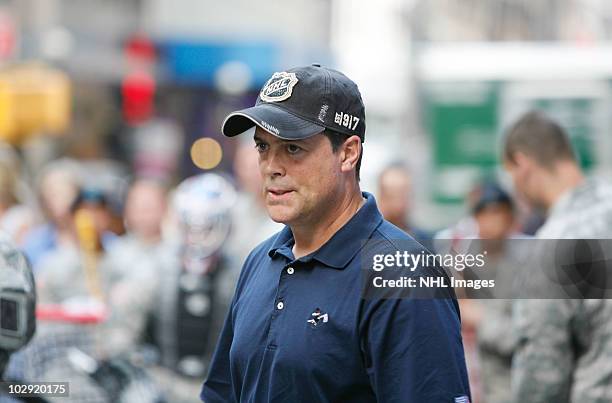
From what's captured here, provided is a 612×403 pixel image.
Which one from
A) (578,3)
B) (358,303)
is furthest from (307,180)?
(578,3)

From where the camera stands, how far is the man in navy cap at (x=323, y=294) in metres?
3.52

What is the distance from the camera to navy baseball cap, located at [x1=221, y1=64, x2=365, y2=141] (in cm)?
373

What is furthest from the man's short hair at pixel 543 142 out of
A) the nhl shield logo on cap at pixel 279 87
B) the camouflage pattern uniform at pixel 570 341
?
the nhl shield logo on cap at pixel 279 87

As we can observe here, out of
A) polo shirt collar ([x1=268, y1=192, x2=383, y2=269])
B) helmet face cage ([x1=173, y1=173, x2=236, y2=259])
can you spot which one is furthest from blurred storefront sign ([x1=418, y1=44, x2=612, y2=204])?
polo shirt collar ([x1=268, y1=192, x2=383, y2=269])

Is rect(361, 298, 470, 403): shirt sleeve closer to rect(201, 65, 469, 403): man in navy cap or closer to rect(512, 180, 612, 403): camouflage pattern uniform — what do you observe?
rect(201, 65, 469, 403): man in navy cap

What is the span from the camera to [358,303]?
11.8 ft

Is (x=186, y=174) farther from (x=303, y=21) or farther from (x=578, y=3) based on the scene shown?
(x=578, y=3)

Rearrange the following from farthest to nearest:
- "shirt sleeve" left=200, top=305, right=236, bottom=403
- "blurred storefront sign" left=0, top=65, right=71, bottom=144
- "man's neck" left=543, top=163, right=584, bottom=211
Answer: "blurred storefront sign" left=0, top=65, right=71, bottom=144, "man's neck" left=543, top=163, right=584, bottom=211, "shirt sleeve" left=200, top=305, right=236, bottom=403

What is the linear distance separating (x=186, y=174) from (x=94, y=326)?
66.9 ft

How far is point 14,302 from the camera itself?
423cm

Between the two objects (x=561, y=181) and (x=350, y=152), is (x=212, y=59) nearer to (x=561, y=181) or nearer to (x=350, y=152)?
(x=561, y=181)

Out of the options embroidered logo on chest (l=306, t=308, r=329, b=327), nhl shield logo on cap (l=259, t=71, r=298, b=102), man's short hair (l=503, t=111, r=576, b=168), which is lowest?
embroidered logo on chest (l=306, t=308, r=329, b=327)

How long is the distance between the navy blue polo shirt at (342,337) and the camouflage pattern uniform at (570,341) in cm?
149

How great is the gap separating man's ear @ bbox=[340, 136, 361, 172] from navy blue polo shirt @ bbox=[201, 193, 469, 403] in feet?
0.48
